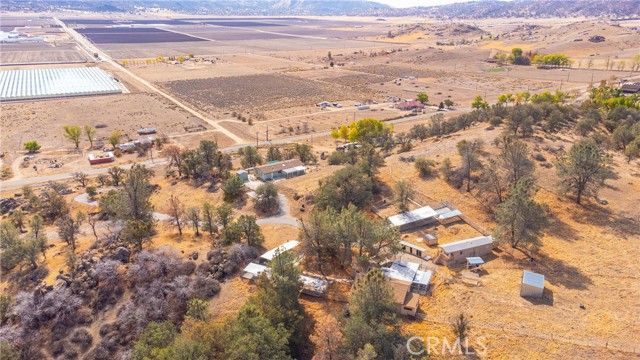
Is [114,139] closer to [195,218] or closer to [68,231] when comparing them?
[68,231]

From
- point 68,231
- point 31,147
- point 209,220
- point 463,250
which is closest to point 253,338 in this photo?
point 209,220

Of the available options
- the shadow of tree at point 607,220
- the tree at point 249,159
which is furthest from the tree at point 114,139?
the shadow of tree at point 607,220

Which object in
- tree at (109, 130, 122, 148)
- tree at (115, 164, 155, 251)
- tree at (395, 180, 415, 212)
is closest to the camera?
tree at (115, 164, 155, 251)

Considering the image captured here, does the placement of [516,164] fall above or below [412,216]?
above

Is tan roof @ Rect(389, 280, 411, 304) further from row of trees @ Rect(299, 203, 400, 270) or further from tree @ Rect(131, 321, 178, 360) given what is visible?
tree @ Rect(131, 321, 178, 360)

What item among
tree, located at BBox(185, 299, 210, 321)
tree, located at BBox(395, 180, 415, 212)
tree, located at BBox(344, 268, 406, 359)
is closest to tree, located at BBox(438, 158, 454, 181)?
tree, located at BBox(395, 180, 415, 212)

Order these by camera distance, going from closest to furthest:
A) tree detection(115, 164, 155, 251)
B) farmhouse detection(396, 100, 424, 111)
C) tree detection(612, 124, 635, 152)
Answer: tree detection(115, 164, 155, 251), tree detection(612, 124, 635, 152), farmhouse detection(396, 100, 424, 111)
